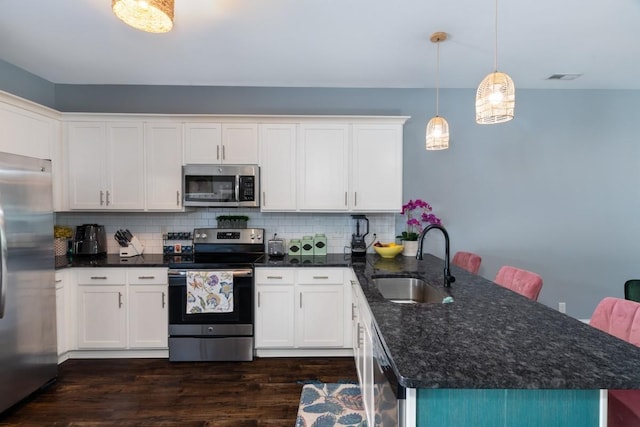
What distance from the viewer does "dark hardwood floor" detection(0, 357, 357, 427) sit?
215 cm

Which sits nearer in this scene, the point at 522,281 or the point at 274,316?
the point at 522,281

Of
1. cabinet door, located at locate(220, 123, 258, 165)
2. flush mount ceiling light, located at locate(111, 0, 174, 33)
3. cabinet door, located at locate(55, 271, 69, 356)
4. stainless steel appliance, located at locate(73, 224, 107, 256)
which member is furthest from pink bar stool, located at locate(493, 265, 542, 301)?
stainless steel appliance, located at locate(73, 224, 107, 256)

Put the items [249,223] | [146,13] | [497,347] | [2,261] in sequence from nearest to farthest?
[497,347]
[146,13]
[2,261]
[249,223]

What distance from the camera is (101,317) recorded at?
113 inches

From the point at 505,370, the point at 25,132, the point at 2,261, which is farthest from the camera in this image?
the point at 25,132

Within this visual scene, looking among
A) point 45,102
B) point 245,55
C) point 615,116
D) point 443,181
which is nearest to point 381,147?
point 443,181

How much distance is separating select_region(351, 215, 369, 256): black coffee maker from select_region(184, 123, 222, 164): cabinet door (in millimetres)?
1559

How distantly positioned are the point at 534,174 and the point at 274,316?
3.12 metres

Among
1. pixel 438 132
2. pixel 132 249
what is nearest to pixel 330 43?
pixel 438 132

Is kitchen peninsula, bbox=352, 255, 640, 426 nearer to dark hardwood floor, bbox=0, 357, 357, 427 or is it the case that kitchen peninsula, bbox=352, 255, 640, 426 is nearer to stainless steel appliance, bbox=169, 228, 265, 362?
dark hardwood floor, bbox=0, 357, 357, 427

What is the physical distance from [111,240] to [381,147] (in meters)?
2.99

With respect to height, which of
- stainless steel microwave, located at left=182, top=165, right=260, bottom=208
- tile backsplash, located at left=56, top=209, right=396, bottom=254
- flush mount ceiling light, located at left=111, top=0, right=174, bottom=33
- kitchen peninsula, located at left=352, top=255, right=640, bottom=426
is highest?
flush mount ceiling light, located at left=111, top=0, right=174, bottom=33

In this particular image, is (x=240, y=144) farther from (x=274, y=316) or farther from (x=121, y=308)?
(x=121, y=308)

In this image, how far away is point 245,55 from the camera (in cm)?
273
